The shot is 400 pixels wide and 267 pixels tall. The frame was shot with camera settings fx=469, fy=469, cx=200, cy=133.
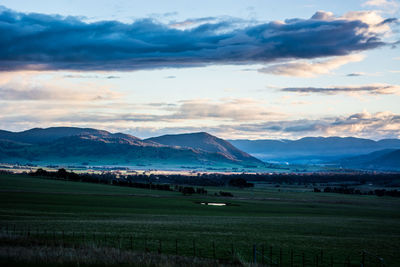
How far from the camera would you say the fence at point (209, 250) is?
33406 mm

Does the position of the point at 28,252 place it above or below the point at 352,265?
above

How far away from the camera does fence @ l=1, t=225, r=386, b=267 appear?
33406mm

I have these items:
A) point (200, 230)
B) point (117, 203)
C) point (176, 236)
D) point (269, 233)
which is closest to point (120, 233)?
point (176, 236)

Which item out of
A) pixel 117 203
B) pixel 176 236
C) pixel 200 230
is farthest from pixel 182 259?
pixel 117 203

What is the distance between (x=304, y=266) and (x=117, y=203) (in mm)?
68253

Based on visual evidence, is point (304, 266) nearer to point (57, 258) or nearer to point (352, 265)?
point (352, 265)

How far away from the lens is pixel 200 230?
2098 inches

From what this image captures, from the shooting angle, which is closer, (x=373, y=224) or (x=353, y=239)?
(x=353, y=239)

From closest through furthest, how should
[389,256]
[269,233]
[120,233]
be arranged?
[389,256] → [120,233] → [269,233]

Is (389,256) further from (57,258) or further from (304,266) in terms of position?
(57,258)

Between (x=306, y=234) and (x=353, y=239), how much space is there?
5.90m

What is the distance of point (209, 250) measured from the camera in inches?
1463

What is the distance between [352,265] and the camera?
3409 centimetres

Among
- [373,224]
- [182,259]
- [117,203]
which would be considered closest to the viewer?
[182,259]
